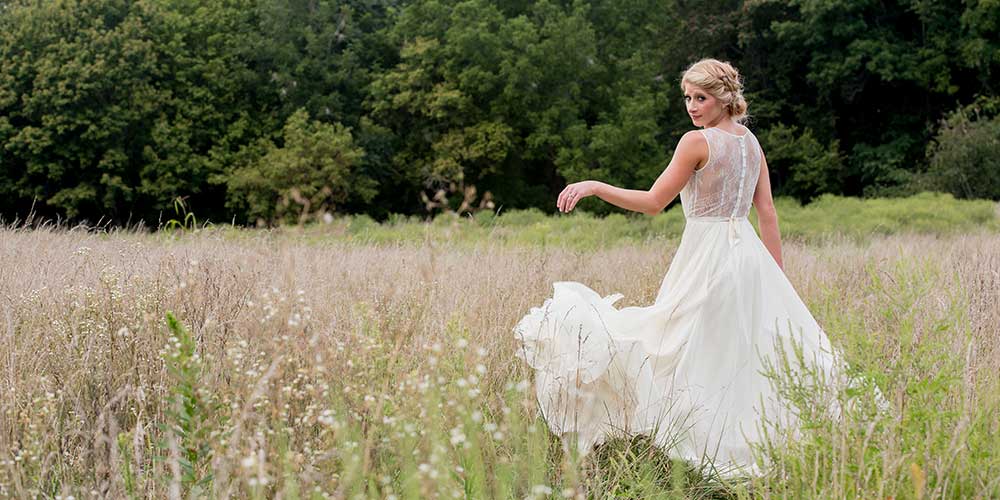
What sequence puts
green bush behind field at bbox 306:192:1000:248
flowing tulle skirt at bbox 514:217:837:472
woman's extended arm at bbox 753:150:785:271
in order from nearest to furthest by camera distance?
flowing tulle skirt at bbox 514:217:837:472
woman's extended arm at bbox 753:150:785:271
green bush behind field at bbox 306:192:1000:248

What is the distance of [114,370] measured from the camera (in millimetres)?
3936

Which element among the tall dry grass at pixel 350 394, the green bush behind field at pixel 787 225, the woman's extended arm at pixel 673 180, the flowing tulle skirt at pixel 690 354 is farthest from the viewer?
the green bush behind field at pixel 787 225

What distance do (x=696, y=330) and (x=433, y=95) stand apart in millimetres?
31534

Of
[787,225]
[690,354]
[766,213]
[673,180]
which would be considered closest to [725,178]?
[673,180]

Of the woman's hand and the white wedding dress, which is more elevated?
the woman's hand

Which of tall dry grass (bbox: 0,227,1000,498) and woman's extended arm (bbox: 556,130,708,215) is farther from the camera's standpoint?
woman's extended arm (bbox: 556,130,708,215)

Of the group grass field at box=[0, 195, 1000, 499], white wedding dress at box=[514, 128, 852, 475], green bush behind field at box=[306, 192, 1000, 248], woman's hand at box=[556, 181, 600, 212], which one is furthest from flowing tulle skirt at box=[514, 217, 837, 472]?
green bush behind field at box=[306, 192, 1000, 248]

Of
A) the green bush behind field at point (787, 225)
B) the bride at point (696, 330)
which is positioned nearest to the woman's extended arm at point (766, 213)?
the bride at point (696, 330)

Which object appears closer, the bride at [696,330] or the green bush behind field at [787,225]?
the bride at [696,330]

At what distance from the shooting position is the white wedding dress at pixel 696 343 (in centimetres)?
389

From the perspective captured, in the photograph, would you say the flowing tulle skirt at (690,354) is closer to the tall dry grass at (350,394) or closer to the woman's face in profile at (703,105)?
the tall dry grass at (350,394)

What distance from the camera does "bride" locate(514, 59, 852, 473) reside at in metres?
3.89

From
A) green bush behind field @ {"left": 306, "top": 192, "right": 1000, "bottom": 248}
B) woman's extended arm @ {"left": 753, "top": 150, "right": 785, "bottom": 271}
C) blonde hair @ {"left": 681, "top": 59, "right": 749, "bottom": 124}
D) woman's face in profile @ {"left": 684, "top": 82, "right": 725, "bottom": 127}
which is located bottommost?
green bush behind field @ {"left": 306, "top": 192, "right": 1000, "bottom": 248}

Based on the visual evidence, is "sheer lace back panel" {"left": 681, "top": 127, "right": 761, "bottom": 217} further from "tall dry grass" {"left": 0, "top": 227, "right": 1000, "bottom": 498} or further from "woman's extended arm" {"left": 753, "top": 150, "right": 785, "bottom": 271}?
"tall dry grass" {"left": 0, "top": 227, "right": 1000, "bottom": 498}
